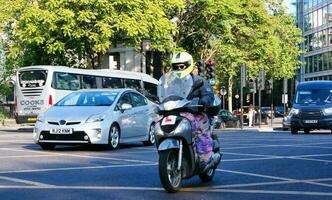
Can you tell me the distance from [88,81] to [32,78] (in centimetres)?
302

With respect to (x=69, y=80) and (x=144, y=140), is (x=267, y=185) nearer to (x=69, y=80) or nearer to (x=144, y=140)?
(x=144, y=140)

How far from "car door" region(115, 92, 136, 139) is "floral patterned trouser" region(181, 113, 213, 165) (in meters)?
6.63

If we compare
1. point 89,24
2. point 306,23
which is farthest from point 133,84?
point 306,23

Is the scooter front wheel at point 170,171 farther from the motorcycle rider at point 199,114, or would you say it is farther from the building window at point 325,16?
the building window at point 325,16

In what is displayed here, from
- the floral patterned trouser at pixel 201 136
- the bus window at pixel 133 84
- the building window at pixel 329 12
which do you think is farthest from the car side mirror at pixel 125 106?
the building window at pixel 329 12

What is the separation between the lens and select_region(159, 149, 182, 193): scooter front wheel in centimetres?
757

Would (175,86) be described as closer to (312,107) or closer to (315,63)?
(312,107)

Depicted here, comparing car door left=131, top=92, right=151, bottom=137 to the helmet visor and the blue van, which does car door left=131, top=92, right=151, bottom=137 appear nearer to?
the helmet visor

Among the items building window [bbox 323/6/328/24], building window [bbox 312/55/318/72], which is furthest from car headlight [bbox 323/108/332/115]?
building window [bbox 312/55/318/72]

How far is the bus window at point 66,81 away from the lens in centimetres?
2959

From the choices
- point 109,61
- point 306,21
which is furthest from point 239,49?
point 306,21

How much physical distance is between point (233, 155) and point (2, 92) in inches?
2006

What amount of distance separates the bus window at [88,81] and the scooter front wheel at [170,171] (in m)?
23.7

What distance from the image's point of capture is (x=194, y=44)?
43750mm
